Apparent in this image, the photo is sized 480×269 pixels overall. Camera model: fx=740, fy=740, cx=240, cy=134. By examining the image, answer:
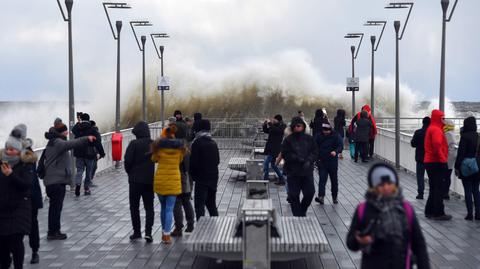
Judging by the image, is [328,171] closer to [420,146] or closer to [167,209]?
[420,146]

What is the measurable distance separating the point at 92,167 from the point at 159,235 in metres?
5.45

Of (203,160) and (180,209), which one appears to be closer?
(203,160)

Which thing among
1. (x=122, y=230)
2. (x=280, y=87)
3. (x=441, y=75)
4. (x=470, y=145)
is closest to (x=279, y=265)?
(x=122, y=230)

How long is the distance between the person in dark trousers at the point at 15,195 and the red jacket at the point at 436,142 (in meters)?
6.43

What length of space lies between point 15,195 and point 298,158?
14.3 ft

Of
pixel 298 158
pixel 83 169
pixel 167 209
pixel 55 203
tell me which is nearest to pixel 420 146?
pixel 298 158

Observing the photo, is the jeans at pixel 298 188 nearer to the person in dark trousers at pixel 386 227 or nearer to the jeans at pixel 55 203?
the jeans at pixel 55 203

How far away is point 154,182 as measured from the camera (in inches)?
391

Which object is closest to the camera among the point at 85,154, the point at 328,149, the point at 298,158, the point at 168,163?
the point at 168,163

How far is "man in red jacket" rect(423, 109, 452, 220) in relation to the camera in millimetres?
11562

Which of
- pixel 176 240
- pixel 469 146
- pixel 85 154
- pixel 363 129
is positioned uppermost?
pixel 469 146

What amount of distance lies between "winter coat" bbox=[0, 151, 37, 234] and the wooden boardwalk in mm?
1303

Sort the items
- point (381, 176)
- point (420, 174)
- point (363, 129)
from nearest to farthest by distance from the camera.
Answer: point (381, 176)
point (420, 174)
point (363, 129)

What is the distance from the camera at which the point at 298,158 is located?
415 inches
